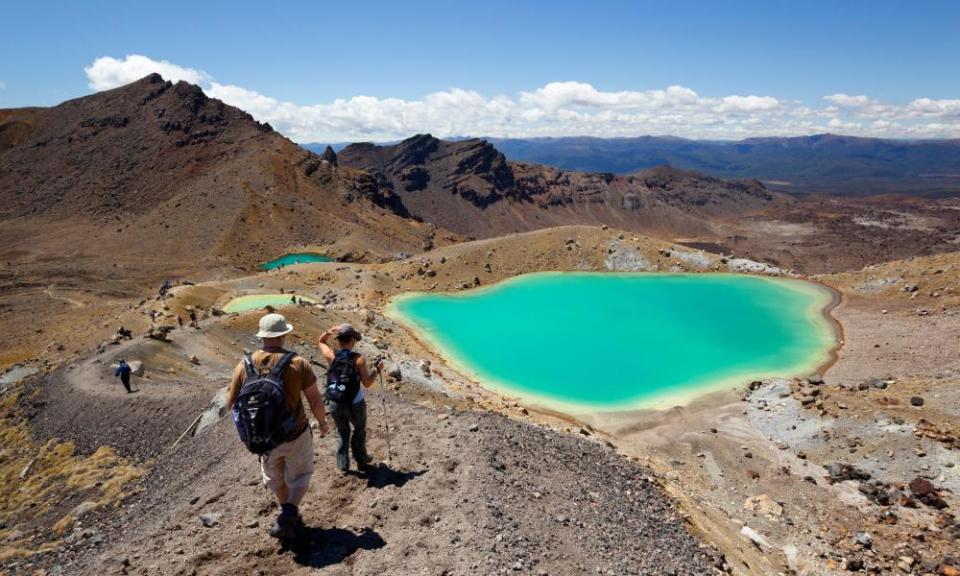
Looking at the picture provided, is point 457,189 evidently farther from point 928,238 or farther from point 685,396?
point 685,396

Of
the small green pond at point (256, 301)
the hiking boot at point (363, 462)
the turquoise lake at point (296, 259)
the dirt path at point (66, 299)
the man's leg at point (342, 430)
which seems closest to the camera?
the man's leg at point (342, 430)

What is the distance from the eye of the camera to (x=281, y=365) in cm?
701

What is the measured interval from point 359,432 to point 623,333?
1189 inches

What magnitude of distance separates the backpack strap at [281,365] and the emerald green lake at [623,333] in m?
20.7

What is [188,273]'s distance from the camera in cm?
6738

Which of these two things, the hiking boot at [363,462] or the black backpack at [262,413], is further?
the hiking boot at [363,462]

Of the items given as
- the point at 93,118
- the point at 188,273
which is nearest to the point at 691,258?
the point at 188,273

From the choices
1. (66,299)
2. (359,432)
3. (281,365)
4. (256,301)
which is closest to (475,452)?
(359,432)

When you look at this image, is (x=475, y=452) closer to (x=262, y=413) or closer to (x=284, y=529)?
(x=284, y=529)

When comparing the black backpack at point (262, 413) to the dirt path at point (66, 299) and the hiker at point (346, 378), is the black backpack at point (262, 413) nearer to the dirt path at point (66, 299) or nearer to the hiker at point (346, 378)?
the hiker at point (346, 378)

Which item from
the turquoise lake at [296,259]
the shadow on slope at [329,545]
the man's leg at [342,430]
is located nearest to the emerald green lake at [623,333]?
the man's leg at [342,430]

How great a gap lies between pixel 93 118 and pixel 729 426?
13246 centimetres

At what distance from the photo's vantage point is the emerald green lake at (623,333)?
95.2ft

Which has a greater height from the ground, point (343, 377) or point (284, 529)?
point (343, 377)
